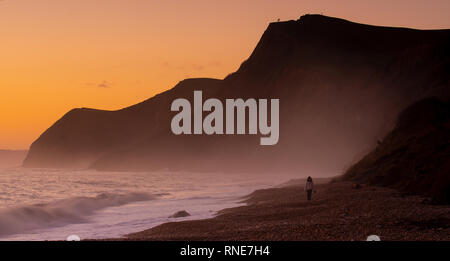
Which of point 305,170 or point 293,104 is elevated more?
point 293,104

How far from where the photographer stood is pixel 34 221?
26516mm

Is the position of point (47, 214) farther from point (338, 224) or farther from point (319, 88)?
point (319, 88)

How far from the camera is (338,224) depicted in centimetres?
1471

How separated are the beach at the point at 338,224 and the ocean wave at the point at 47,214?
946 centimetres

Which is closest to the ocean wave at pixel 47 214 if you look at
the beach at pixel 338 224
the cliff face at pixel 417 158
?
the beach at pixel 338 224

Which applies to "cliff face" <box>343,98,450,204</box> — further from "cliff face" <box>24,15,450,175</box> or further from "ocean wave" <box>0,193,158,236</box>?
"cliff face" <box>24,15,450,175</box>

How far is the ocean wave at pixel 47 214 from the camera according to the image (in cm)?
2475

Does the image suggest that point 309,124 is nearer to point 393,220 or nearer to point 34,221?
point 34,221

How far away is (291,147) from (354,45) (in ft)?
116

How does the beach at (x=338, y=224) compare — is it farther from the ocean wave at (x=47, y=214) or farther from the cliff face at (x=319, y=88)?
the cliff face at (x=319, y=88)

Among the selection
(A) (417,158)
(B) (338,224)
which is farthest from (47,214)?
(A) (417,158)

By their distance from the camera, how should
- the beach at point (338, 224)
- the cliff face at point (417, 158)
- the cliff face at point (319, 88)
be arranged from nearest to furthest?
the beach at point (338, 224) < the cliff face at point (417, 158) < the cliff face at point (319, 88)
